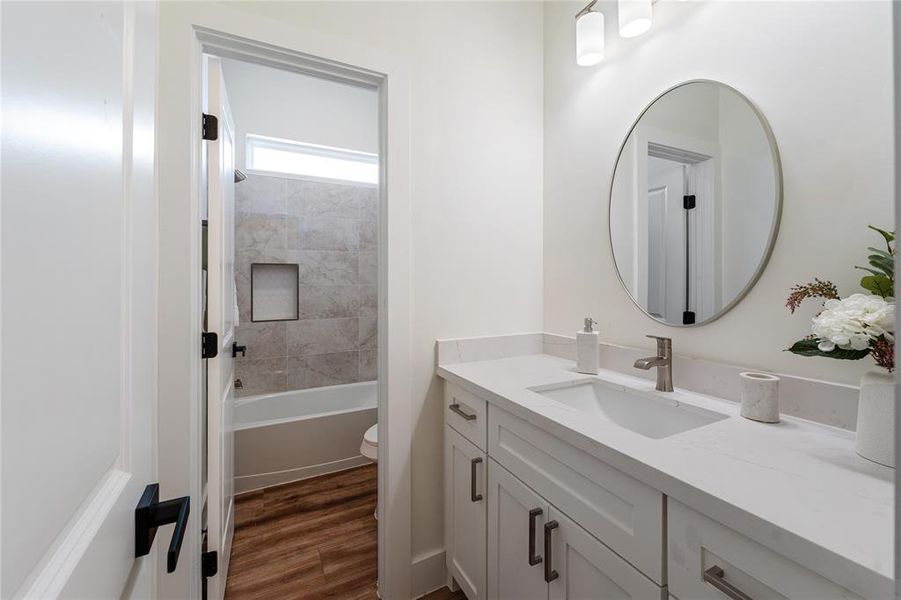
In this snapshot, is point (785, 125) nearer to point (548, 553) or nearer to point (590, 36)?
point (590, 36)

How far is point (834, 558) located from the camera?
46cm

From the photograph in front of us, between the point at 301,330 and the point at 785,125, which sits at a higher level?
the point at 785,125

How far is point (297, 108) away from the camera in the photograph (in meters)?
2.84

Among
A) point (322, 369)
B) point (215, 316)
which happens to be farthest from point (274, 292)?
point (215, 316)

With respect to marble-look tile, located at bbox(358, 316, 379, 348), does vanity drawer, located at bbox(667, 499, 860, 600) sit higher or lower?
lower

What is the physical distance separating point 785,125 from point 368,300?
267 centimetres

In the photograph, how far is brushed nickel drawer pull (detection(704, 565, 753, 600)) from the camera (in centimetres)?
56

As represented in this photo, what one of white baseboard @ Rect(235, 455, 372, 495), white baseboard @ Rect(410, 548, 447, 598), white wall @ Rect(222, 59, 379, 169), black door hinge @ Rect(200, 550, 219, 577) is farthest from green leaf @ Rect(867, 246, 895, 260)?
white baseboard @ Rect(235, 455, 372, 495)

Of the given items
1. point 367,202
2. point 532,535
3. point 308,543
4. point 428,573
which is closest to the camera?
point 532,535

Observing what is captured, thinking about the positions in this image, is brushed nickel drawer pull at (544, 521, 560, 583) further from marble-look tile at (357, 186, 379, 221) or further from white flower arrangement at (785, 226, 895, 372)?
marble-look tile at (357, 186, 379, 221)

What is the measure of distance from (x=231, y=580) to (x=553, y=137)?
2.35 metres

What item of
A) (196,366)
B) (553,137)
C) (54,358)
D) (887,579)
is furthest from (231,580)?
(553,137)

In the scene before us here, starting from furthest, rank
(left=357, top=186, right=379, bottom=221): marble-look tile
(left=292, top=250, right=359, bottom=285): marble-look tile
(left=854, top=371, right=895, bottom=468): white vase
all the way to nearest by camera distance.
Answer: (left=357, top=186, right=379, bottom=221): marble-look tile, (left=292, top=250, right=359, bottom=285): marble-look tile, (left=854, top=371, right=895, bottom=468): white vase

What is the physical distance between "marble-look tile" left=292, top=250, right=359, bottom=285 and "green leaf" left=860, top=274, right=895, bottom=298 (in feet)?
9.22
